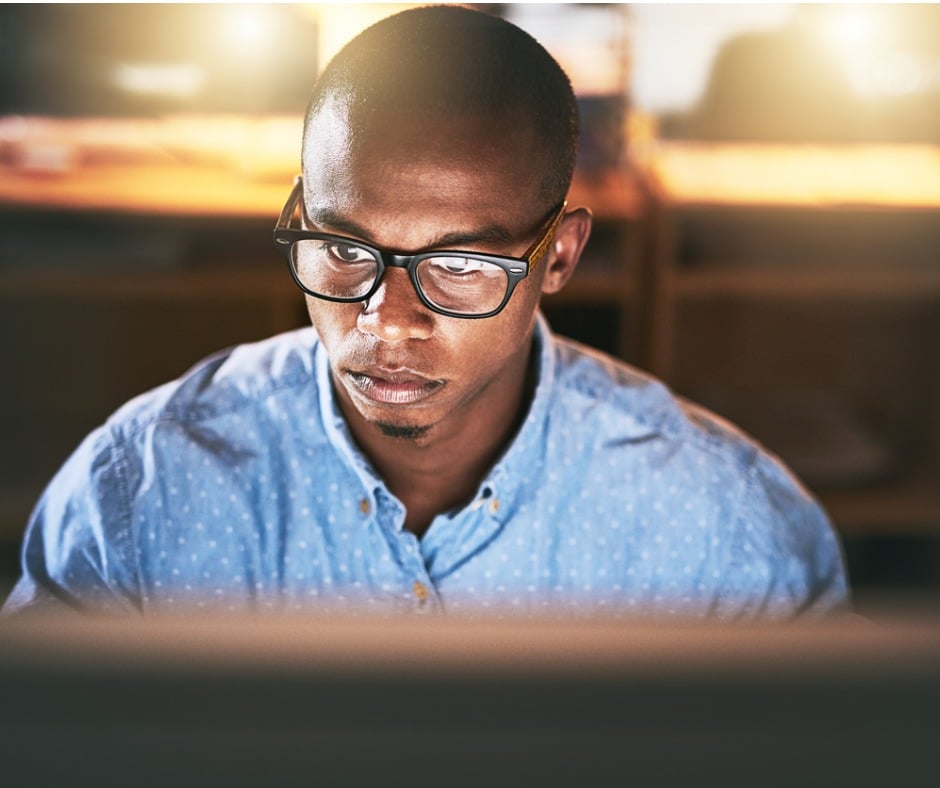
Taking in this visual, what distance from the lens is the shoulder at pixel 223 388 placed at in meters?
1.16

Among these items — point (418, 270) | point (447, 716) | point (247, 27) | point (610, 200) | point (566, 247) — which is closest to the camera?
point (447, 716)

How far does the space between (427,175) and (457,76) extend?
0.09 m

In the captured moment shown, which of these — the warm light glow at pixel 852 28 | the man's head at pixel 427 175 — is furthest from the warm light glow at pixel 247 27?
the man's head at pixel 427 175

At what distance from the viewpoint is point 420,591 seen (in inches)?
44.8

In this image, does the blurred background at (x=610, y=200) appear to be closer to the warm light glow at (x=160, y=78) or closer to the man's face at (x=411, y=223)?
the warm light glow at (x=160, y=78)

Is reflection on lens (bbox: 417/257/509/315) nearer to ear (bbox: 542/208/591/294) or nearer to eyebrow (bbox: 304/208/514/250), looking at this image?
eyebrow (bbox: 304/208/514/250)

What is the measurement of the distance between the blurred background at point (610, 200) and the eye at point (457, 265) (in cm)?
139

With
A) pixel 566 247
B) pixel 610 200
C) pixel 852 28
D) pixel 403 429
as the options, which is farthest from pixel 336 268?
pixel 852 28

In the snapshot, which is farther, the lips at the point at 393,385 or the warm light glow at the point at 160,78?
the warm light glow at the point at 160,78

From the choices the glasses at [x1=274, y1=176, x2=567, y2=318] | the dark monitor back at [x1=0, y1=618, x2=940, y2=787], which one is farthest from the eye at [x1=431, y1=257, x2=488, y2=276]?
the dark monitor back at [x1=0, y1=618, x2=940, y2=787]

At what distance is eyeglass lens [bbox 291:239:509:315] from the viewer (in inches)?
37.0

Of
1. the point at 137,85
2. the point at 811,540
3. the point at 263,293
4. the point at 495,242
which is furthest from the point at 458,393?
the point at 137,85

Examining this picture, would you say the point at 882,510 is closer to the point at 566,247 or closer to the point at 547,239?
the point at 566,247

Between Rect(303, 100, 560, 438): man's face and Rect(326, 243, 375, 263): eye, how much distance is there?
13 millimetres
